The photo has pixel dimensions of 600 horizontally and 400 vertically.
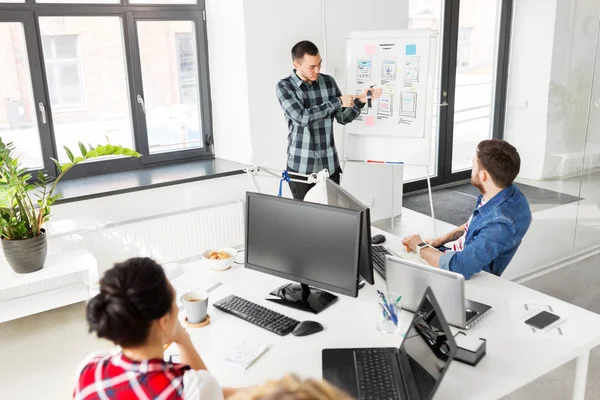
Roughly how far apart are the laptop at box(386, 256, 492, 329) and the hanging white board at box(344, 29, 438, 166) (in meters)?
2.10

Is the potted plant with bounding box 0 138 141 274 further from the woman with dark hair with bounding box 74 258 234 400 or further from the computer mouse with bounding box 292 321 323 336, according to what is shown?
the woman with dark hair with bounding box 74 258 234 400

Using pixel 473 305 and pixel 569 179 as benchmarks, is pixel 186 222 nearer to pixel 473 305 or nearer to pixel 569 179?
pixel 473 305

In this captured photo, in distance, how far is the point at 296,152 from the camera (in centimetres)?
377

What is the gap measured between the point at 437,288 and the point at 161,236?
2.24m

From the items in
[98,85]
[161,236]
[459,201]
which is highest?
[98,85]

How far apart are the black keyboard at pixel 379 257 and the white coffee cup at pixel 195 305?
69 centimetres

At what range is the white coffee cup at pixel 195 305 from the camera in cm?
195

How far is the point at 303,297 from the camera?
2119mm

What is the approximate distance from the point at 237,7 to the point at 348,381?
2889mm

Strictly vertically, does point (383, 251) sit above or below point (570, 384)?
Result: above

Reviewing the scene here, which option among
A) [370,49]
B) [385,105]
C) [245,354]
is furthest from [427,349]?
[370,49]

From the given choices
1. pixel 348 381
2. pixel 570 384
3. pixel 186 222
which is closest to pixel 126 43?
pixel 186 222

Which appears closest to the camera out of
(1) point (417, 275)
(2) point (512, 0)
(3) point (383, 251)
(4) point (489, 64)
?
(1) point (417, 275)

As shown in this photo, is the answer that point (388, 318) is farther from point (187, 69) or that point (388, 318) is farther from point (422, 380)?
point (187, 69)
